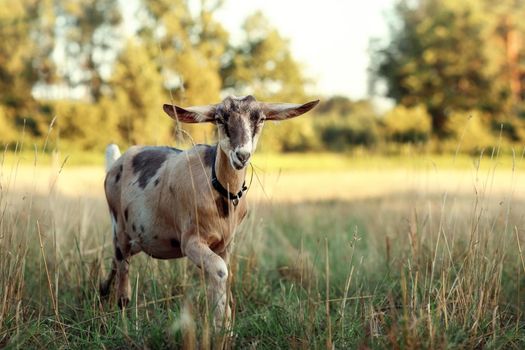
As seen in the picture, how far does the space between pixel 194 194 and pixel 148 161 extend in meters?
1.01

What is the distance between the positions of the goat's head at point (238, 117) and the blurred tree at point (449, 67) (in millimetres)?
38318

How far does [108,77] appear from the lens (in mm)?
34969

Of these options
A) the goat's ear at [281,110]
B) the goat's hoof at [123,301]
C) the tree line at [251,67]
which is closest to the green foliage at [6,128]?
the tree line at [251,67]

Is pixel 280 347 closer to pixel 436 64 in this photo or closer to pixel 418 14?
pixel 436 64

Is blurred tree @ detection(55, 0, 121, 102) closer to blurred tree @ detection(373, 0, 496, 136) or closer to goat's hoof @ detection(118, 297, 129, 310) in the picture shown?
blurred tree @ detection(373, 0, 496, 136)

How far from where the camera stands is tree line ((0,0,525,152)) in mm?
35281

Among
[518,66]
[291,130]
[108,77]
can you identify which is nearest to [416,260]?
[108,77]

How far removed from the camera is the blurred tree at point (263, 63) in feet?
140

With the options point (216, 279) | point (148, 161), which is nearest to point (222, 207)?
point (216, 279)

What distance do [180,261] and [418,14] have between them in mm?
47637

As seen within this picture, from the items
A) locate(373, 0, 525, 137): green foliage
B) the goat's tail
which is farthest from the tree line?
the goat's tail

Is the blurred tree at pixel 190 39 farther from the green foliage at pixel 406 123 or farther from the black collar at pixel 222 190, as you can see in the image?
the black collar at pixel 222 190

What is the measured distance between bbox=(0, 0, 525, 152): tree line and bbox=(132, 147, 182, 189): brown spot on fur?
28870 millimetres

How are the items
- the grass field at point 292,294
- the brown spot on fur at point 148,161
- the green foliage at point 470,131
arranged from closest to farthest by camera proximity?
the grass field at point 292,294 → the brown spot on fur at point 148,161 → the green foliage at point 470,131
